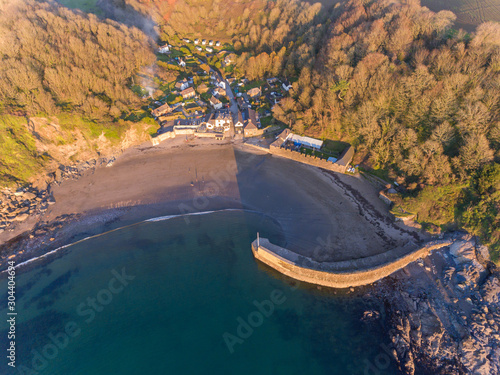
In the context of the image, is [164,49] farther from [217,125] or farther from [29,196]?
[29,196]

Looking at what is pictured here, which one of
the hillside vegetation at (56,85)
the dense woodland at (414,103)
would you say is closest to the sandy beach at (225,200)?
the dense woodland at (414,103)

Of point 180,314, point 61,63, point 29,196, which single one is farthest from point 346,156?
point 61,63

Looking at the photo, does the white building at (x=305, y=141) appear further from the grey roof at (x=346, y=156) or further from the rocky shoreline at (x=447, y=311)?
the rocky shoreline at (x=447, y=311)

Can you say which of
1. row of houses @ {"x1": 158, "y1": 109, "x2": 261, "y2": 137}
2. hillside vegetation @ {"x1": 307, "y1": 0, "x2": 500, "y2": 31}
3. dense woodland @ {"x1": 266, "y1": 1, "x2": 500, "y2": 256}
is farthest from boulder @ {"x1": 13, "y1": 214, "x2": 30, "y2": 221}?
hillside vegetation @ {"x1": 307, "y1": 0, "x2": 500, "y2": 31}

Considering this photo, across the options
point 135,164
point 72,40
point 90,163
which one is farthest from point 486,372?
point 72,40

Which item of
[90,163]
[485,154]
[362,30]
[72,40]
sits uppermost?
[362,30]

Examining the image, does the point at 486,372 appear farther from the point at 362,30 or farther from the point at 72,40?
the point at 72,40
